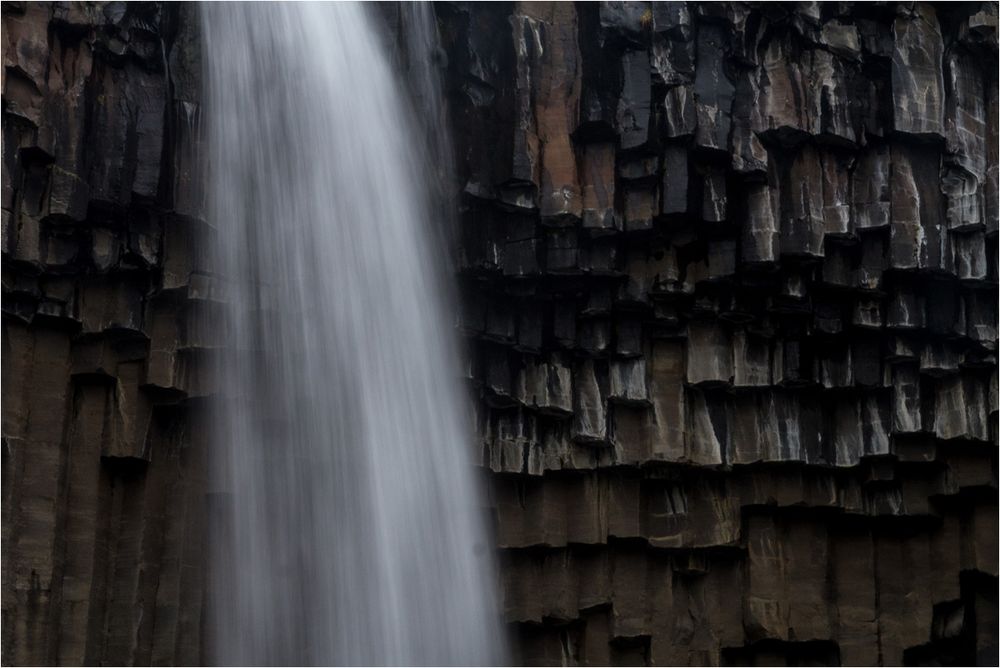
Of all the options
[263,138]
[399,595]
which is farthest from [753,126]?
[399,595]

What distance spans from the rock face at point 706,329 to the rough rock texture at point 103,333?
0.04 m

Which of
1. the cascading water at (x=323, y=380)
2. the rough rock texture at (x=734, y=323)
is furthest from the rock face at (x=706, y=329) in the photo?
the cascading water at (x=323, y=380)

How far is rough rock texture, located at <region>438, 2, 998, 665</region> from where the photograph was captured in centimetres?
1006

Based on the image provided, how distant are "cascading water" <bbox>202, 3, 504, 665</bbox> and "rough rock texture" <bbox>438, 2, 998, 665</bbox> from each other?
2.33 ft

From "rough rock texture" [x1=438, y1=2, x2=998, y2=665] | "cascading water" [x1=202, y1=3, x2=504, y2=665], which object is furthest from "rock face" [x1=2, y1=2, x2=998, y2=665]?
"cascading water" [x1=202, y1=3, x2=504, y2=665]

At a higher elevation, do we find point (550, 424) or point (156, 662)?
point (550, 424)

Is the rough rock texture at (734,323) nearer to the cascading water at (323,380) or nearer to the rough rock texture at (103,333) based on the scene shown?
the cascading water at (323,380)

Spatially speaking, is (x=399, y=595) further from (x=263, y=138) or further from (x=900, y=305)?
(x=900, y=305)

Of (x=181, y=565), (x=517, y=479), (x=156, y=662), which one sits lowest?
(x=156, y=662)

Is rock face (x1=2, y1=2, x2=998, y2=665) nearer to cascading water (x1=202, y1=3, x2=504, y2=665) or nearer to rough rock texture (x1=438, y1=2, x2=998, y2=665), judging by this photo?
rough rock texture (x1=438, y1=2, x2=998, y2=665)

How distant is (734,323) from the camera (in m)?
10.5

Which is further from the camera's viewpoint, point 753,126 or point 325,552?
point 753,126

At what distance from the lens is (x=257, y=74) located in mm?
9477

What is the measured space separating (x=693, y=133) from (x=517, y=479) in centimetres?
319
